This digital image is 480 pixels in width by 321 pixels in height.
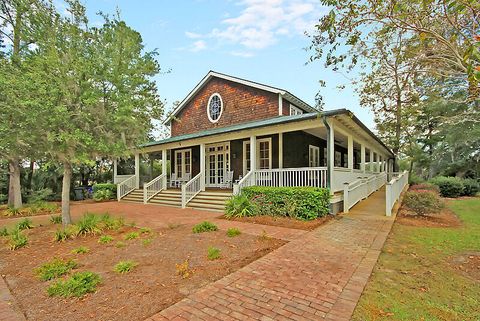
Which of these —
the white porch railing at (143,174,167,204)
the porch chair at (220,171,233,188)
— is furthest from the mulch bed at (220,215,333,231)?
the white porch railing at (143,174,167,204)

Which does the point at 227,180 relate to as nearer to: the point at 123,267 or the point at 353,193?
A: the point at 353,193

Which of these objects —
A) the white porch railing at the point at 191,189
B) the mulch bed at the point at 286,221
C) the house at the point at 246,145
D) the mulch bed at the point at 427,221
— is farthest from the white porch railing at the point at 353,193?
the white porch railing at the point at 191,189

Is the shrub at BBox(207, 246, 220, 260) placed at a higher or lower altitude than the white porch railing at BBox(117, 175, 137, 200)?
lower

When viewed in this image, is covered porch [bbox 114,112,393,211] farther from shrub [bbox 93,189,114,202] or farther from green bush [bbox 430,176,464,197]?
green bush [bbox 430,176,464,197]

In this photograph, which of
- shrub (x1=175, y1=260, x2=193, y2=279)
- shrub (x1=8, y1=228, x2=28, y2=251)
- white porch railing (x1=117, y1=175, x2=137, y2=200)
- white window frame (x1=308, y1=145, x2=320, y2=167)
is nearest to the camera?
shrub (x1=175, y1=260, x2=193, y2=279)

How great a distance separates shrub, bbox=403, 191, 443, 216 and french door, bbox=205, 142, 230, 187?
349 inches

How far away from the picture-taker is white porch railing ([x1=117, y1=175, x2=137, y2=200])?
16.7 m

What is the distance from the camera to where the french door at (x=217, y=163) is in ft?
49.1

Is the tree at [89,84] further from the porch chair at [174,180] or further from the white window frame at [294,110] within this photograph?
the porch chair at [174,180]

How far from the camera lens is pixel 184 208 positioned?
12.2 m

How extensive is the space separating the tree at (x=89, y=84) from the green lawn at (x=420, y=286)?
22.2 feet

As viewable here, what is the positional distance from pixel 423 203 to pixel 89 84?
11.2 m

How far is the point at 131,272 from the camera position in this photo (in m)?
4.22

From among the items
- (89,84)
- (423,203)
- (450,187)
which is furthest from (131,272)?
(450,187)
